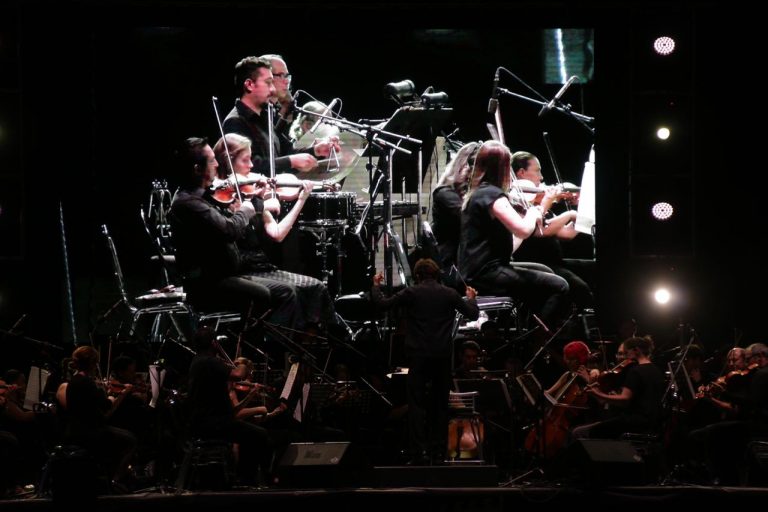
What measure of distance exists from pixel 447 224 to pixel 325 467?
3753 millimetres

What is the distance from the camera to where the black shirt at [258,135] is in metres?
10.4

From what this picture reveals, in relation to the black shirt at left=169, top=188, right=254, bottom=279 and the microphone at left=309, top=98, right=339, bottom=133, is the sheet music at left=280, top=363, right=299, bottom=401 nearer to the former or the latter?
the black shirt at left=169, top=188, right=254, bottom=279

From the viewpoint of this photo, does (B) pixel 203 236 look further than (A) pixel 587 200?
No

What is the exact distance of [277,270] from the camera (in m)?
10.4

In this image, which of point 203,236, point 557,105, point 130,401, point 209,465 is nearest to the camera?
point 209,465

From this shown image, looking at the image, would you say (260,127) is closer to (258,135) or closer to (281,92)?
(258,135)

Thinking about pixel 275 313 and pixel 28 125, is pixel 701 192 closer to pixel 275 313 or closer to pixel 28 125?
pixel 275 313

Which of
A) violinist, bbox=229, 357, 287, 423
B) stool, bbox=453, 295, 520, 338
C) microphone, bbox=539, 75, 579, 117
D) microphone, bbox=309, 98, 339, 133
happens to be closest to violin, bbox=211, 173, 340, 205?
microphone, bbox=309, 98, 339, 133

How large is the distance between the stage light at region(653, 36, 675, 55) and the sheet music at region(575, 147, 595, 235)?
1158 millimetres

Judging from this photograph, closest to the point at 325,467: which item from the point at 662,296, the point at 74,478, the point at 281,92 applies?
the point at 74,478

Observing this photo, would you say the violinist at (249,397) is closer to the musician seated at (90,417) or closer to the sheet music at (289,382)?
the sheet music at (289,382)

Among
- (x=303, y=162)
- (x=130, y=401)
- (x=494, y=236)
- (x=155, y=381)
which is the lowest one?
(x=130, y=401)

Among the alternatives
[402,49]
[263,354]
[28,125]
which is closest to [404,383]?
[263,354]

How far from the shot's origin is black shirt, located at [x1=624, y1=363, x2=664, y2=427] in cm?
820
